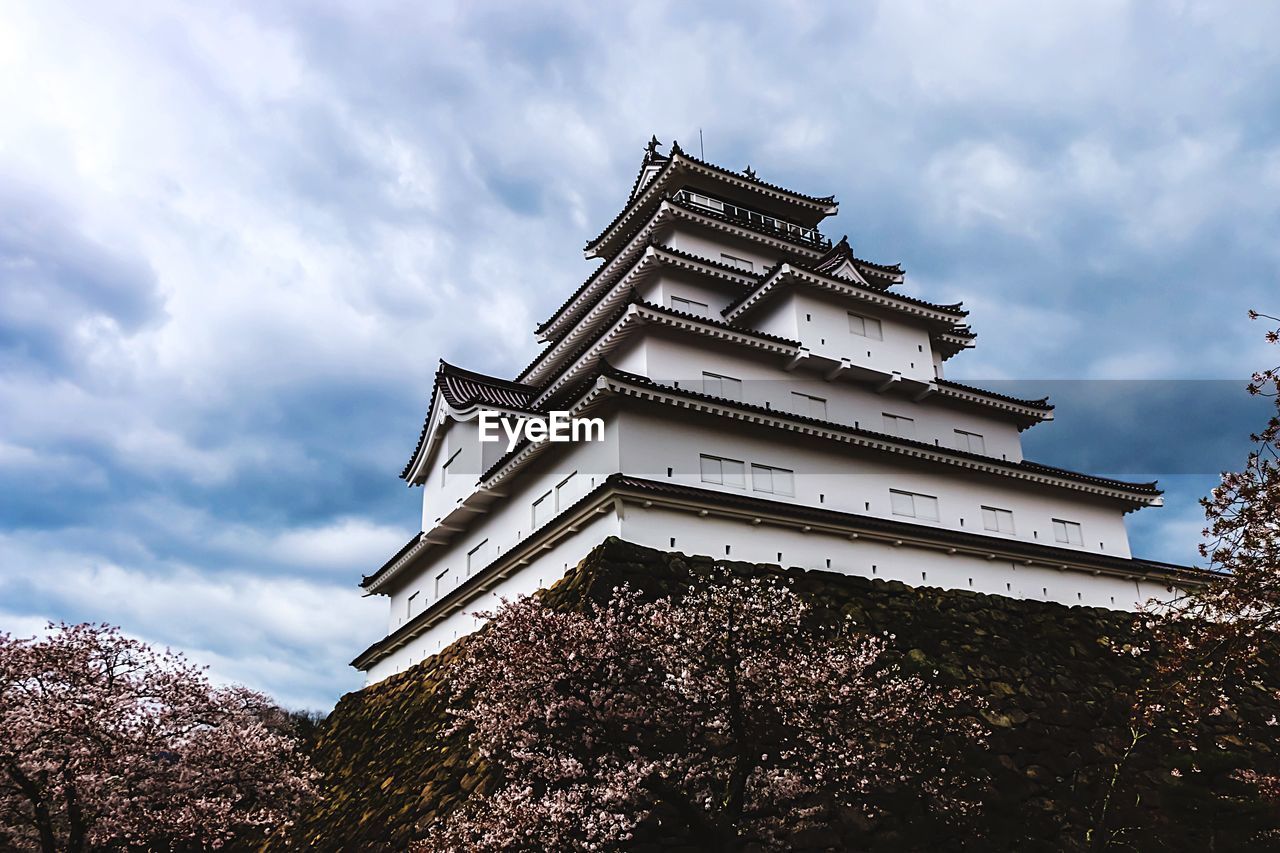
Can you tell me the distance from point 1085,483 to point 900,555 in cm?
822

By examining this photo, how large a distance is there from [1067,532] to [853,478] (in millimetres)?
7787

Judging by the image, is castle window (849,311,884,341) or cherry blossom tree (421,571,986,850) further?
castle window (849,311,884,341)

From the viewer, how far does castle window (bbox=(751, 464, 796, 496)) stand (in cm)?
2364

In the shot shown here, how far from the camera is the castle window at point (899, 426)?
28859mm

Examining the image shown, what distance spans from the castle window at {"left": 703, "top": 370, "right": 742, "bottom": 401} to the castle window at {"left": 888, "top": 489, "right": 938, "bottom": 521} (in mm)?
5069

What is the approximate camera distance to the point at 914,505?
25891 millimetres

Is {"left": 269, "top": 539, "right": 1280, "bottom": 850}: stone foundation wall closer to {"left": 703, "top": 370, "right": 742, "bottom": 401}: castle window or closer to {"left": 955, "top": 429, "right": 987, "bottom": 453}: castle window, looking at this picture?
{"left": 955, "top": 429, "right": 987, "bottom": 453}: castle window

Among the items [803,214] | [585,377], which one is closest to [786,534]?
[585,377]

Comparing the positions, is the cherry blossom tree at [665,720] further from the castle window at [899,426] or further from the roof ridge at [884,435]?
the castle window at [899,426]

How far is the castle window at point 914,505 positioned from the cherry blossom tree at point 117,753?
16568 millimetres

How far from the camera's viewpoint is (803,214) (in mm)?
36656

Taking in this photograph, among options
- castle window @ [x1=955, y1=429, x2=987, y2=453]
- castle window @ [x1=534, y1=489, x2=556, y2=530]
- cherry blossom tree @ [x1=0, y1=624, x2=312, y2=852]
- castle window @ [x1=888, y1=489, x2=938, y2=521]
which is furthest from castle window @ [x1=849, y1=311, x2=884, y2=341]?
cherry blossom tree @ [x1=0, y1=624, x2=312, y2=852]

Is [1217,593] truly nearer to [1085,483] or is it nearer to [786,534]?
[786,534]

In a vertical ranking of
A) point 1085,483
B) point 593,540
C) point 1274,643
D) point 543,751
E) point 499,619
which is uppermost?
point 1085,483
